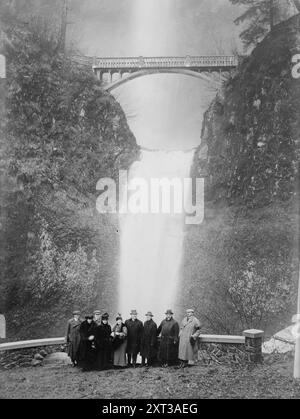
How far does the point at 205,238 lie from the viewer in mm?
23922

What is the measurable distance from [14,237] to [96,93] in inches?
475

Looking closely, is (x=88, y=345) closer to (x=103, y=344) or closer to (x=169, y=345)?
(x=103, y=344)

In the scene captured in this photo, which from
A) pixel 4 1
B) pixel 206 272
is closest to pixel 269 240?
pixel 206 272

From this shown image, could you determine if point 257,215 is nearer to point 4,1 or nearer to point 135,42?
point 135,42

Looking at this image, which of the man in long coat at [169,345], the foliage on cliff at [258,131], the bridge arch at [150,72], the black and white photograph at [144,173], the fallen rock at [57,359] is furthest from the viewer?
the bridge arch at [150,72]

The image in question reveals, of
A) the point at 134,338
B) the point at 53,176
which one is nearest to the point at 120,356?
the point at 134,338

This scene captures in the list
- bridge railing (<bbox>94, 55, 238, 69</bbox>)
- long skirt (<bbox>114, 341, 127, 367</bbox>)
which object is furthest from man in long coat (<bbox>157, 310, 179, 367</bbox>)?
bridge railing (<bbox>94, 55, 238, 69</bbox>)

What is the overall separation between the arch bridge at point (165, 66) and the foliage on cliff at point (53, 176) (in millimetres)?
1502

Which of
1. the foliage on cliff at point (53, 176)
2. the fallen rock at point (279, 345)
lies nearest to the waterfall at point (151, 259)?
the foliage on cliff at point (53, 176)

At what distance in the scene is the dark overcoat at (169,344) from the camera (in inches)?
388

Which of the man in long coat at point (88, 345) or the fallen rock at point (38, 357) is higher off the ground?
the man in long coat at point (88, 345)

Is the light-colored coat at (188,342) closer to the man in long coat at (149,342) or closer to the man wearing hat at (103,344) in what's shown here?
the man in long coat at (149,342)

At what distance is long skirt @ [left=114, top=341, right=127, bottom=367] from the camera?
32.5 ft

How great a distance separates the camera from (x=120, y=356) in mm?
9938
